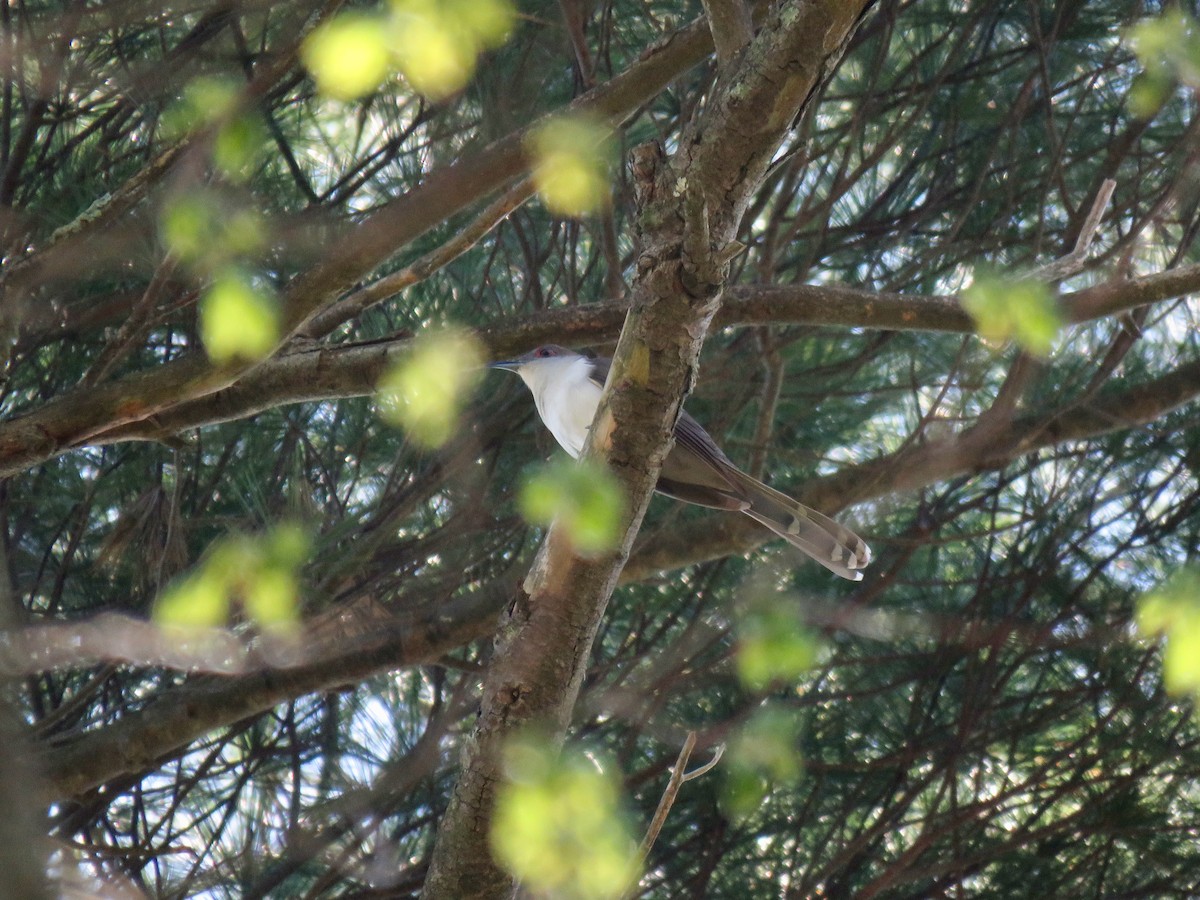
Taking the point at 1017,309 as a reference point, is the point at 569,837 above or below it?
below

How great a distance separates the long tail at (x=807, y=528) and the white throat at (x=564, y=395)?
427mm

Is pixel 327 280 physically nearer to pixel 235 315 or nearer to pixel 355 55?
pixel 235 315

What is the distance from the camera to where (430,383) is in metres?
2.06

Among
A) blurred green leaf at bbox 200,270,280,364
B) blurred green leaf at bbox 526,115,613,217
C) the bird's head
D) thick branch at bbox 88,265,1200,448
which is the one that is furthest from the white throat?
blurred green leaf at bbox 200,270,280,364

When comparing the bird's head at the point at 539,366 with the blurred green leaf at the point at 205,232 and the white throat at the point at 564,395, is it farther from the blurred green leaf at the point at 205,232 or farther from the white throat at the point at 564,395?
the blurred green leaf at the point at 205,232

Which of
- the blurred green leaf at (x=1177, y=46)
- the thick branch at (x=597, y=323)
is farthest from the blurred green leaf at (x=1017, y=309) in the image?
the thick branch at (x=597, y=323)

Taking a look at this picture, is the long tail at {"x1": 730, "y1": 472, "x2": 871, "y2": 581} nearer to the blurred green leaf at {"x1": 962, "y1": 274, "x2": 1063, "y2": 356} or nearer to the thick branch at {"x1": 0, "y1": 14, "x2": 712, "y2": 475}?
the thick branch at {"x1": 0, "y1": 14, "x2": 712, "y2": 475}

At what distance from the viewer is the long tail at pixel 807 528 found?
306 centimetres

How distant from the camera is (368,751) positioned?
12.8ft

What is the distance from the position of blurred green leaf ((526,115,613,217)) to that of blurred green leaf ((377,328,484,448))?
369 mm

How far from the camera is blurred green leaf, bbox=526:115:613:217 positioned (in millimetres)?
1865

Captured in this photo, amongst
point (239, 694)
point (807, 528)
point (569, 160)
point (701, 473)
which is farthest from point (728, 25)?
point (239, 694)

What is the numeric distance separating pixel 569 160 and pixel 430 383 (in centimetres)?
43

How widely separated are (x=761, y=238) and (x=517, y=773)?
229 centimetres
